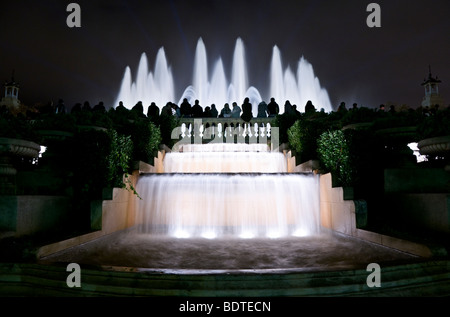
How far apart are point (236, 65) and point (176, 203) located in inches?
1088

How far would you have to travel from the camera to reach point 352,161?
919 centimetres

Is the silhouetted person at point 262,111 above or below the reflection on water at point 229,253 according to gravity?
above

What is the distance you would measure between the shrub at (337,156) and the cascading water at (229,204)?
0.90 metres

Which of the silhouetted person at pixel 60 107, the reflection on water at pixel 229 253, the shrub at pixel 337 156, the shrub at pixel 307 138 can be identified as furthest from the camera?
the silhouetted person at pixel 60 107

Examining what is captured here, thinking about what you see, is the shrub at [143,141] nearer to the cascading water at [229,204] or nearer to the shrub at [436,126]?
the cascading water at [229,204]

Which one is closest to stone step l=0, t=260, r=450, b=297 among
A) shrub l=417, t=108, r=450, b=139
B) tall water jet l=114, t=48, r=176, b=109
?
shrub l=417, t=108, r=450, b=139

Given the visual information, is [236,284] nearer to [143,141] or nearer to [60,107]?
[143,141]

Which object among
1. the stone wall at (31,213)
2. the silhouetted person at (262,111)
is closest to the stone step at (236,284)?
the stone wall at (31,213)

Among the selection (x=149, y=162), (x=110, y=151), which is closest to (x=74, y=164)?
(x=110, y=151)

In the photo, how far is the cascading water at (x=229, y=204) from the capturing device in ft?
34.4

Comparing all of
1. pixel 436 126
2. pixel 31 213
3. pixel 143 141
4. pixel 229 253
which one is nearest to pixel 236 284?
pixel 229 253

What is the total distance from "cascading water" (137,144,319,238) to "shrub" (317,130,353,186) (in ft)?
2.94

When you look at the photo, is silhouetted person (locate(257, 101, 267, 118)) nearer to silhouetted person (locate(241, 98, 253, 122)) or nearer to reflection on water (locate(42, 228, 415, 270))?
silhouetted person (locate(241, 98, 253, 122))
